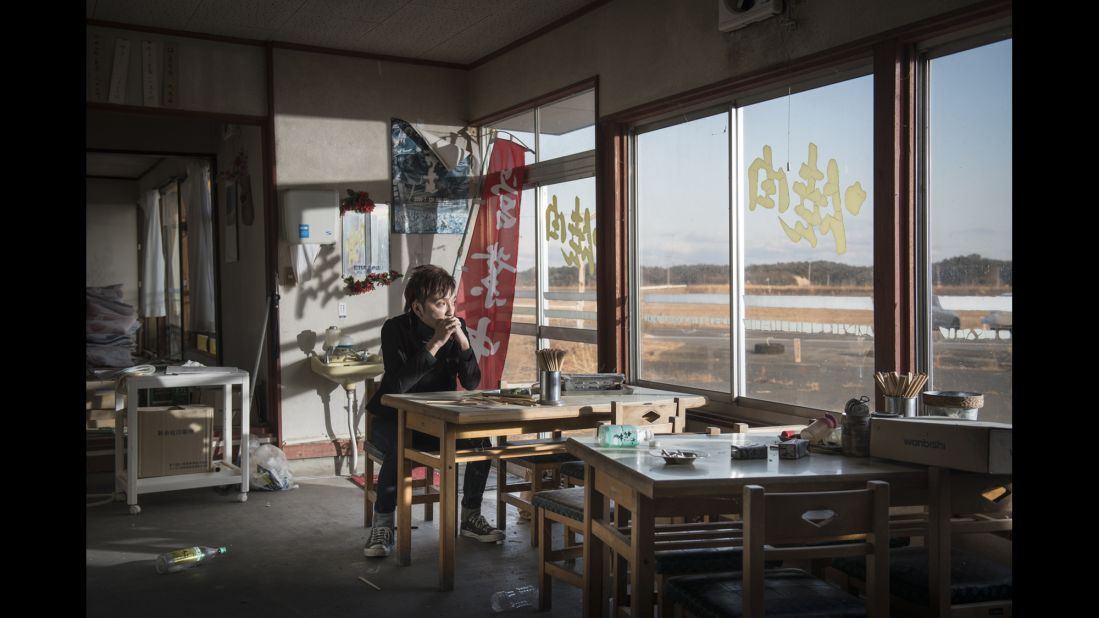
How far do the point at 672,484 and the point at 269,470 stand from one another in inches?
161

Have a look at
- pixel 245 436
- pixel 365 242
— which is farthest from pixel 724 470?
pixel 365 242

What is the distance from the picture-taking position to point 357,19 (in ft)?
19.0

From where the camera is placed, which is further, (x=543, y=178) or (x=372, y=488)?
(x=543, y=178)

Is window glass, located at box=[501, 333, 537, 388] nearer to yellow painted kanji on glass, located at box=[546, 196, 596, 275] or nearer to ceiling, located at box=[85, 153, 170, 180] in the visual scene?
yellow painted kanji on glass, located at box=[546, 196, 596, 275]

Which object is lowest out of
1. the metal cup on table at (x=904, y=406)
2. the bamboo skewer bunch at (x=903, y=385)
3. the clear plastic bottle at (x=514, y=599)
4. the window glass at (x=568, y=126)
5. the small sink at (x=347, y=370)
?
the clear plastic bottle at (x=514, y=599)

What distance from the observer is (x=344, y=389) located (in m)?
6.56

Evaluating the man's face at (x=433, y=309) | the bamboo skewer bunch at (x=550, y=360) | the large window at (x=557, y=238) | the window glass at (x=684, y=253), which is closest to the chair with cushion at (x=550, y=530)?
the bamboo skewer bunch at (x=550, y=360)

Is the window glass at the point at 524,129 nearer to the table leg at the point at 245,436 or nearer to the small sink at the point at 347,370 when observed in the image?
the small sink at the point at 347,370

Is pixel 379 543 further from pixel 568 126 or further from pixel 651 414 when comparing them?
pixel 568 126

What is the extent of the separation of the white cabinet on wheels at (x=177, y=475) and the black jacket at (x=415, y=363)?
131cm

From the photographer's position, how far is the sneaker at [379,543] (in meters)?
4.35

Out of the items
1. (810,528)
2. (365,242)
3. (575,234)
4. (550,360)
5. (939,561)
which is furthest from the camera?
(365,242)

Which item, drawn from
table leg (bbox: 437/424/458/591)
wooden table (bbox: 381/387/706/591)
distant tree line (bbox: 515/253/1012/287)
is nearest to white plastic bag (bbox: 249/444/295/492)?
wooden table (bbox: 381/387/706/591)
